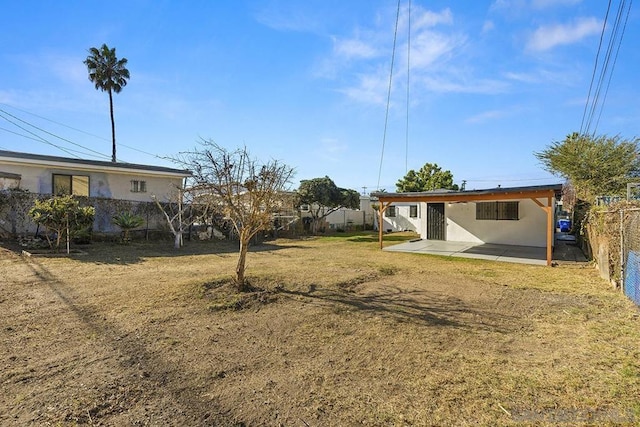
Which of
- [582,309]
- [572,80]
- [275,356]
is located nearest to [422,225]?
[572,80]

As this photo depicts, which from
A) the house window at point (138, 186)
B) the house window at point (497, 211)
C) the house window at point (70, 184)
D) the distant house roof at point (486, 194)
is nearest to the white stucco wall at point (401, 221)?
the house window at point (497, 211)

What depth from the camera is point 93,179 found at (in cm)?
1532

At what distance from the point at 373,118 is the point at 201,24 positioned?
8.72 metres

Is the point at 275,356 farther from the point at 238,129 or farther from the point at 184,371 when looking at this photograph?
the point at 238,129

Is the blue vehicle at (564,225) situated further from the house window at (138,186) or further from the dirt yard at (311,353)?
the house window at (138,186)

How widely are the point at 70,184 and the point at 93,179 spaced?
886mm

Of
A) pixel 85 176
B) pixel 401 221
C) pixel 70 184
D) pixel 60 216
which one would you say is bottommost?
pixel 401 221

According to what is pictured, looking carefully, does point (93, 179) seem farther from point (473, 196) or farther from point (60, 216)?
point (473, 196)

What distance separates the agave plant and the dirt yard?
20.9 ft

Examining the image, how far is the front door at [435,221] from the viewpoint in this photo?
56.9 feet

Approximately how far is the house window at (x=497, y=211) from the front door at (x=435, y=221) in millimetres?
1847

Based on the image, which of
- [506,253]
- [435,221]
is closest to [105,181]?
[435,221]

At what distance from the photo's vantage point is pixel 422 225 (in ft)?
60.3

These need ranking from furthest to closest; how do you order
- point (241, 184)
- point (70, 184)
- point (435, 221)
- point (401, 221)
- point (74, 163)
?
1. point (401, 221)
2. point (435, 221)
3. point (70, 184)
4. point (74, 163)
5. point (241, 184)
